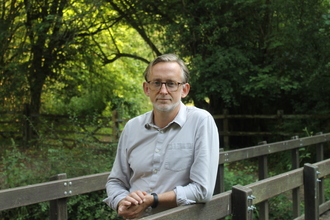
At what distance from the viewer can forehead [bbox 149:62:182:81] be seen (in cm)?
190

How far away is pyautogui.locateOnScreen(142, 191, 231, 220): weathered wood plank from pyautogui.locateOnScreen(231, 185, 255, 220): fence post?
0.04 meters

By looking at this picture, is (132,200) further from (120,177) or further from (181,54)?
(181,54)

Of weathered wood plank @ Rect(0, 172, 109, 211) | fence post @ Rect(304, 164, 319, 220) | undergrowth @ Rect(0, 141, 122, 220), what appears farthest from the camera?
undergrowth @ Rect(0, 141, 122, 220)

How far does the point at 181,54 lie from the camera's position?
9203 mm

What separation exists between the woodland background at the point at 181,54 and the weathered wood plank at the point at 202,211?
3328mm

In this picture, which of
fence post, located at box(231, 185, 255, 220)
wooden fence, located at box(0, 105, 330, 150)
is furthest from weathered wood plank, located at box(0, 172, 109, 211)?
wooden fence, located at box(0, 105, 330, 150)

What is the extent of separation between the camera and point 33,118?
12.6 metres

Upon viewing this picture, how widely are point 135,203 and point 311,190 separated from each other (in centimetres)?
201

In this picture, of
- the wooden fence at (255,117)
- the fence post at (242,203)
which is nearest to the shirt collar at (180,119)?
the fence post at (242,203)

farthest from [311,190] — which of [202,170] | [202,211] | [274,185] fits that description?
[202,170]

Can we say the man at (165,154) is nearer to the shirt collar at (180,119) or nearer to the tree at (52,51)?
the shirt collar at (180,119)

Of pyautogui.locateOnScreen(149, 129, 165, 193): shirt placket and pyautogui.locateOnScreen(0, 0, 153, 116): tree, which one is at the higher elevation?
pyautogui.locateOnScreen(0, 0, 153, 116): tree

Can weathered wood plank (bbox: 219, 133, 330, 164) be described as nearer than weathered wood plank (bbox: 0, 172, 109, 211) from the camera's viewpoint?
No

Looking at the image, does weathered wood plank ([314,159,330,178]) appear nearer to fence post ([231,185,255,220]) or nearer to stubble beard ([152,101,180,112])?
fence post ([231,185,255,220])
